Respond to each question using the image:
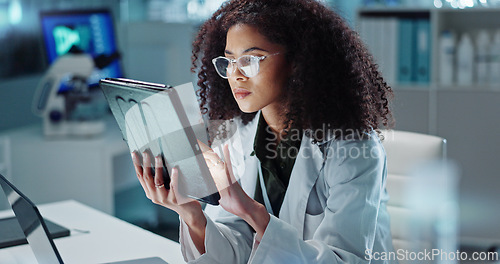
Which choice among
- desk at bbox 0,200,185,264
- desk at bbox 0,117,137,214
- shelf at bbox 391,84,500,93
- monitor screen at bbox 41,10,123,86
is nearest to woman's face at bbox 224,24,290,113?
desk at bbox 0,200,185,264

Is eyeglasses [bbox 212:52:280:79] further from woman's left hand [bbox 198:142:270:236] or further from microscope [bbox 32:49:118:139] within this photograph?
microscope [bbox 32:49:118:139]

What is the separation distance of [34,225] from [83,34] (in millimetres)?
2169

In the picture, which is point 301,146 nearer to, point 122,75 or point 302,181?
point 302,181

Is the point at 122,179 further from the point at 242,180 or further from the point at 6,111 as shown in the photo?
the point at 242,180

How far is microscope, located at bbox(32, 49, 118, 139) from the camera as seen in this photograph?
2.89 metres

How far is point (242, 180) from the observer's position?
59.2 inches

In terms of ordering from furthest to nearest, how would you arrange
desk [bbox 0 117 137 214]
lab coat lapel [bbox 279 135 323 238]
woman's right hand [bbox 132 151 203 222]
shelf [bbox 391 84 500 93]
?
shelf [bbox 391 84 500 93] → desk [bbox 0 117 137 214] → lab coat lapel [bbox 279 135 323 238] → woman's right hand [bbox 132 151 203 222]

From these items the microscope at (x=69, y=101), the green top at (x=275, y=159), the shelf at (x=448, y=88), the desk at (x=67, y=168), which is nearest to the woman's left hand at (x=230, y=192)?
the green top at (x=275, y=159)

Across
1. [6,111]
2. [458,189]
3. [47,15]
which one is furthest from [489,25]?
[6,111]

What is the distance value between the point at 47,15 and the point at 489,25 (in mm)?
2265

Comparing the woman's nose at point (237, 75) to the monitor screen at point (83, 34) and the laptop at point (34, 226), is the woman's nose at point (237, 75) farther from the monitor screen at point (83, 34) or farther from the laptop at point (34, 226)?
the monitor screen at point (83, 34)

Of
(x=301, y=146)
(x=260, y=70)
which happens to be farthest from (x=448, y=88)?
(x=260, y=70)

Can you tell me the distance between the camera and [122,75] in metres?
3.26

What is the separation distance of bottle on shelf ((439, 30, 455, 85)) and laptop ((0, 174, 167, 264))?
8.18ft
